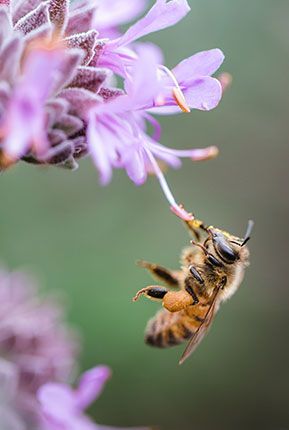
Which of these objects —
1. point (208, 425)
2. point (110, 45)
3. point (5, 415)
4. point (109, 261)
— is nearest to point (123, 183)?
point (109, 261)

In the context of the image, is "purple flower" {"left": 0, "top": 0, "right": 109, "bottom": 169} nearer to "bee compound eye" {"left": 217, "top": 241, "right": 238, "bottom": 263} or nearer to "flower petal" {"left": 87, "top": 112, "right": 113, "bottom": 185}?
"flower petal" {"left": 87, "top": 112, "right": 113, "bottom": 185}

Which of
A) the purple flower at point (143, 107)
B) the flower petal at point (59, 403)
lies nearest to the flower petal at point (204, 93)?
the purple flower at point (143, 107)

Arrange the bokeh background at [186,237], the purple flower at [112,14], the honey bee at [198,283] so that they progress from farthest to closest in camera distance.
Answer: the bokeh background at [186,237] < the honey bee at [198,283] < the purple flower at [112,14]

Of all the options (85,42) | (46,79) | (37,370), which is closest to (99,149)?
(46,79)

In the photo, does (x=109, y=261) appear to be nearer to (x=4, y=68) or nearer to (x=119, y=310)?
(x=119, y=310)

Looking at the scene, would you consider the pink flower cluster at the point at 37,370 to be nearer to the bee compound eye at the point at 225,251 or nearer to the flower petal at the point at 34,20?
the bee compound eye at the point at 225,251

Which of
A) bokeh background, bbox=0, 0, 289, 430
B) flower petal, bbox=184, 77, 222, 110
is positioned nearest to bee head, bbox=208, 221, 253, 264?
flower petal, bbox=184, 77, 222, 110

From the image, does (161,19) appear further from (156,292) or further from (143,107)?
(156,292)
